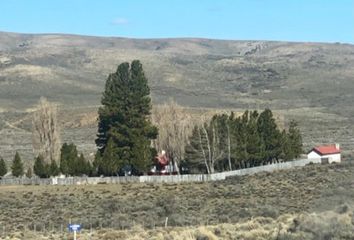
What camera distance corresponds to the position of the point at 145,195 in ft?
173

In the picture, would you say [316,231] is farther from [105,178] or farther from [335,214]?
[105,178]

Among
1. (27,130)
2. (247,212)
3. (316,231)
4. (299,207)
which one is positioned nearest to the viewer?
(316,231)

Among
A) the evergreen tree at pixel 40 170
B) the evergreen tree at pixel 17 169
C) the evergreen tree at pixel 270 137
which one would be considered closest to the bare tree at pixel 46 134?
the evergreen tree at pixel 17 169

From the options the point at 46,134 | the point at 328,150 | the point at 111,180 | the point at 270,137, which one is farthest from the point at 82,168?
the point at 328,150

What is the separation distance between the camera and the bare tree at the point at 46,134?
231 feet

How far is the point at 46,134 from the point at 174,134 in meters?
13.6

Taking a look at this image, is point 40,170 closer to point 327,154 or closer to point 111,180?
point 111,180

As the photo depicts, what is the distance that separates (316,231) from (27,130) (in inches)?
5447

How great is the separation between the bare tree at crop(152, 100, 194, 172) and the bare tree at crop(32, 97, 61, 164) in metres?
11.8

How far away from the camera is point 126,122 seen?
6938 centimetres

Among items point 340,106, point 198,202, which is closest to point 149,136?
point 198,202

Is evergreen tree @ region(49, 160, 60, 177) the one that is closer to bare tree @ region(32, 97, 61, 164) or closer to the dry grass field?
bare tree @ region(32, 97, 61, 164)

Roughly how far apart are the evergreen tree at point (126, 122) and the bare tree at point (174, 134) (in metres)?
5.98

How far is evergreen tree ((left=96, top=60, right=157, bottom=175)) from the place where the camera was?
6594 cm
